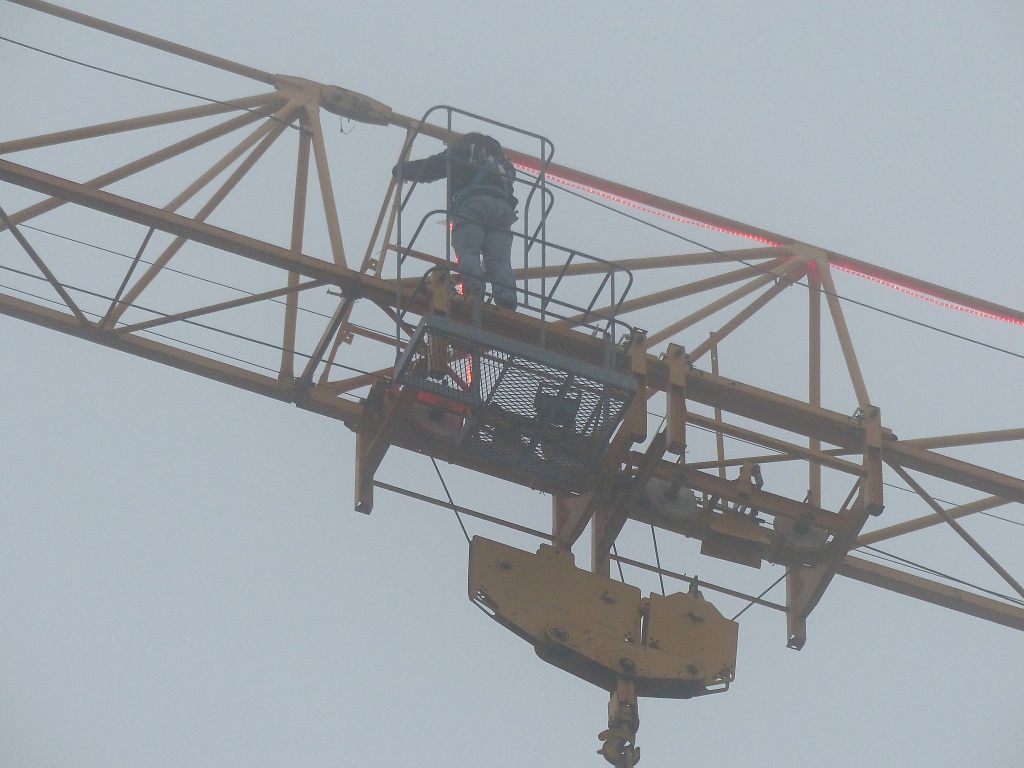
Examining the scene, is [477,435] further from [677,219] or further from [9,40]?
[9,40]

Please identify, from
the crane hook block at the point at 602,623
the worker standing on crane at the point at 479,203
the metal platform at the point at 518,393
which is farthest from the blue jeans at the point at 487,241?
the crane hook block at the point at 602,623

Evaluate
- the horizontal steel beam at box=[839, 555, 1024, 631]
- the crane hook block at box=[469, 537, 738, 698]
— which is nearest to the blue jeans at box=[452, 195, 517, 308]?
the crane hook block at box=[469, 537, 738, 698]

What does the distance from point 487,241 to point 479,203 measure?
1.18 feet

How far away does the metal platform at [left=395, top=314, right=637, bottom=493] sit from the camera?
18.7 m

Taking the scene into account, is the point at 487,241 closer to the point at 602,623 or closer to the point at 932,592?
the point at 602,623

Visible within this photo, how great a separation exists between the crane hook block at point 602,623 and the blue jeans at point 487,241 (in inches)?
91.2

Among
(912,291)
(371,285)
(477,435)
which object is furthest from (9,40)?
(912,291)

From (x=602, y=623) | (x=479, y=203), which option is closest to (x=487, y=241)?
(x=479, y=203)

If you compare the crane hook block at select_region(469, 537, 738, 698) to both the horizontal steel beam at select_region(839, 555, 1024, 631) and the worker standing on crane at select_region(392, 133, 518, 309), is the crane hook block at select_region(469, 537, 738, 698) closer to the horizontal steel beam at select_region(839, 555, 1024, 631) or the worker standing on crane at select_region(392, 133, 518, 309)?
the horizontal steel beam at select_region(839, 555, 1024, 631)

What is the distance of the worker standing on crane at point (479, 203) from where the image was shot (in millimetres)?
19797

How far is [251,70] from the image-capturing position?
21.9 meters

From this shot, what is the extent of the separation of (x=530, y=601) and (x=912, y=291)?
21.2 feet

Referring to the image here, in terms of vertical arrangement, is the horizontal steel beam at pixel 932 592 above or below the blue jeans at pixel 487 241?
below

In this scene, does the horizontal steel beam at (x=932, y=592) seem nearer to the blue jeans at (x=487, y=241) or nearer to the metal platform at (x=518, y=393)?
the metal platform at (x=518, y=393)
